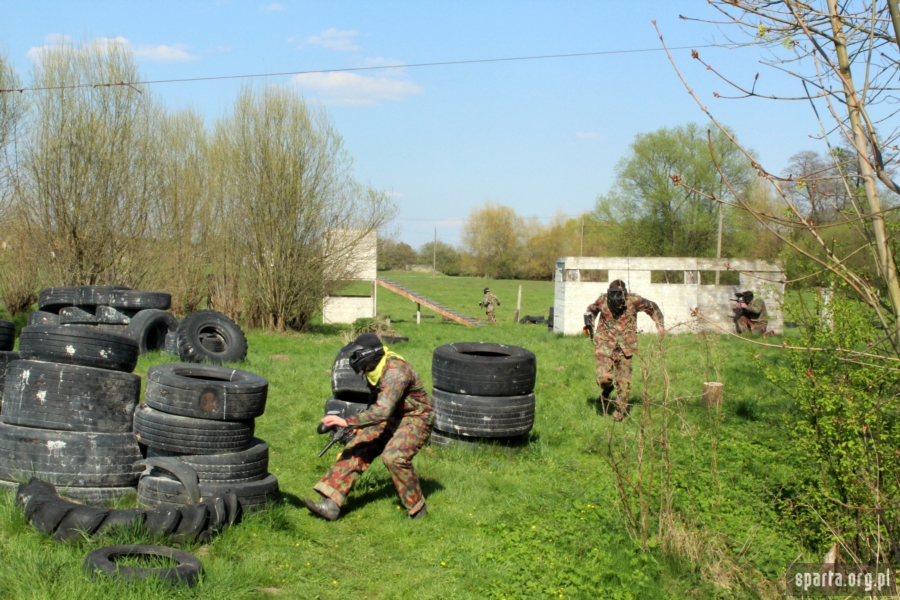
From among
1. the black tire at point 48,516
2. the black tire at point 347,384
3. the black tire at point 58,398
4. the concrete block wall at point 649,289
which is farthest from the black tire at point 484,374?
the concrete block wall at point 649,289

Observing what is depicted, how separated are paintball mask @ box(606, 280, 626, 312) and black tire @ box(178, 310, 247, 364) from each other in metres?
7.44

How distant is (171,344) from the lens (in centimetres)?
1397

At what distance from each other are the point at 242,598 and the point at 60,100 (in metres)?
19.6

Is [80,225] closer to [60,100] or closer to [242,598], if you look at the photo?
[60,100]

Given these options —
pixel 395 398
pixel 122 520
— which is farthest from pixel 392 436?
pixel 122 520

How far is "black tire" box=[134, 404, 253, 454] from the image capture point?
588 cm

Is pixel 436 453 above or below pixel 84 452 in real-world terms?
below

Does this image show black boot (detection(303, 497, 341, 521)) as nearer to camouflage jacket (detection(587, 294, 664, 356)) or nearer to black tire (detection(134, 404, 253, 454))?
black tire (detection(134, 404, 253, 454))

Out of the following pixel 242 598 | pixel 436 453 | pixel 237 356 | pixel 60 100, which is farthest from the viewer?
pixel 60 100

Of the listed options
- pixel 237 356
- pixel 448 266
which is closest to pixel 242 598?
pixel 237 356

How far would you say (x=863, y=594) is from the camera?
4.60 m

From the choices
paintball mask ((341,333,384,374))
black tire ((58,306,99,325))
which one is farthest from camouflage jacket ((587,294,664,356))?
black tire ((58,306,99,325))

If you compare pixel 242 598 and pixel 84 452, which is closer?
pixel 242 598

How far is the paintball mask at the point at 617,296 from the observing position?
33.0ft
